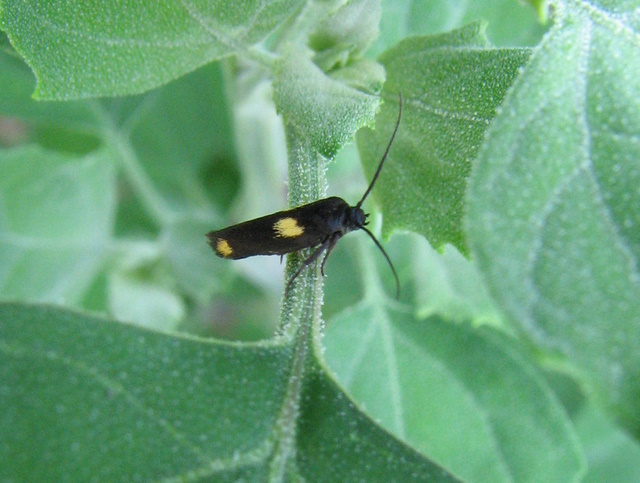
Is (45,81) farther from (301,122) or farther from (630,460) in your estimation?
(630,460)

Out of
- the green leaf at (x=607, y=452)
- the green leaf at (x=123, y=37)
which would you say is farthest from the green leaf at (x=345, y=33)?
the green leaf at (x=607, y=452)

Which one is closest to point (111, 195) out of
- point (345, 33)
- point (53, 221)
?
point (53, 221)

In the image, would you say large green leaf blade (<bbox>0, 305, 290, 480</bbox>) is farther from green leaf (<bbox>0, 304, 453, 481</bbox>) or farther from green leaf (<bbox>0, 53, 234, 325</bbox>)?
green leaf (<bbox>0, 53, 234, 325</bbox>)

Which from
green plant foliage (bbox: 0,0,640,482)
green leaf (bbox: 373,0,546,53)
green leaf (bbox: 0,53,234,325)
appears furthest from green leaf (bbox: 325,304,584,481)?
green leaf (bbox: 373,0,546,53)

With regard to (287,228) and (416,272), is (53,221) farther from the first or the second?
(287,228)

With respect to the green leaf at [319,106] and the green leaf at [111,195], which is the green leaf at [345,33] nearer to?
the green leaf at [319,106]
